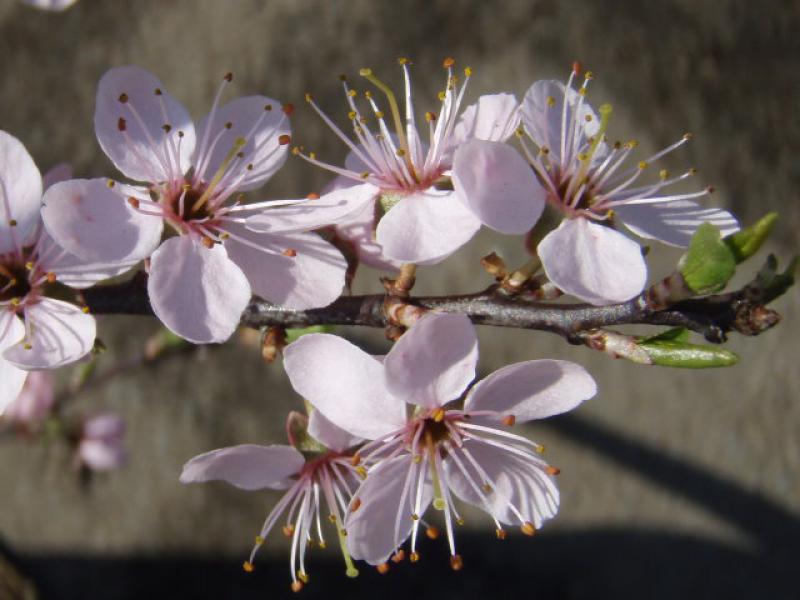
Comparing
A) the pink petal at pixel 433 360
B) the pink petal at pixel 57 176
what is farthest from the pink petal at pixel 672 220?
the pink petal at pixel 57 176

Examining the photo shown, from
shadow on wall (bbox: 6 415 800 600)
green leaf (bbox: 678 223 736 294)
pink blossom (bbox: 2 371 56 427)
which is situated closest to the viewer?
green leaf (bbox: 678 223 736 294)

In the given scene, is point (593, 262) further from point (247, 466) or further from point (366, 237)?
point (247, 466)

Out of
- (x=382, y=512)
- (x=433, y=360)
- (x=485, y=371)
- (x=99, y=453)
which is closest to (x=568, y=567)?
(x=485, y=371)

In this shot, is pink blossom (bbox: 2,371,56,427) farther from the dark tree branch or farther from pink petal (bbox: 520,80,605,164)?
pink petal (bbox: 520,80,605,164)

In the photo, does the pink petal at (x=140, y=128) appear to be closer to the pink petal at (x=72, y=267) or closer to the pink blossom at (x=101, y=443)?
the pink petal at (x=72, y=267)

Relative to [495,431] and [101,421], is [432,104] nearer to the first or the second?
[101,421]

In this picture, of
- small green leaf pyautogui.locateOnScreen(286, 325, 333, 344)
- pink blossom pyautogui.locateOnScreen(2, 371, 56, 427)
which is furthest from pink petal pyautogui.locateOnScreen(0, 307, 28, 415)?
pink blossom pyautogui.locateOnScreen(2, 371, 56, 427)

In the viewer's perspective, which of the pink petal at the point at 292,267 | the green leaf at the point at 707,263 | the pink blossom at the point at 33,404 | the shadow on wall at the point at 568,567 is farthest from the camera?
the shadow on wall at the point at 568,567
